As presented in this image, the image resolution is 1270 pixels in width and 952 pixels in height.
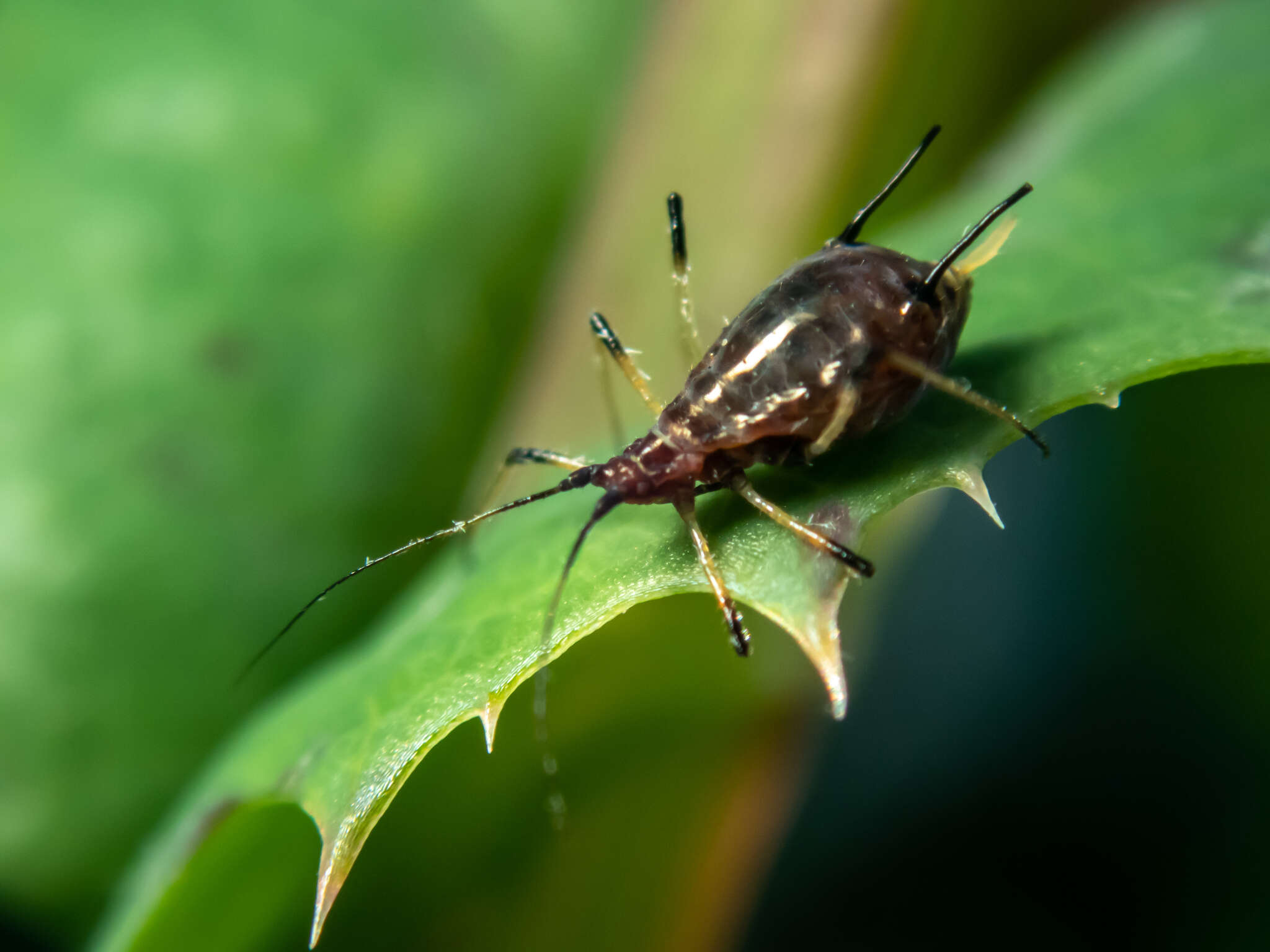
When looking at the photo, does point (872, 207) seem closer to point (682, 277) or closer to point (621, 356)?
point (682, 277)

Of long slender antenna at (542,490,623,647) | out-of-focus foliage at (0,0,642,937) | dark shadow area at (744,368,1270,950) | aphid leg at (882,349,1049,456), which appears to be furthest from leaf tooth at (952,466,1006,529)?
out-of-focus foliage at (0,0,642,937)

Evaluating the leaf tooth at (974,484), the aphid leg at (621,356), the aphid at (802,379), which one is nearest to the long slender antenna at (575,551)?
the aphid at (802,379)

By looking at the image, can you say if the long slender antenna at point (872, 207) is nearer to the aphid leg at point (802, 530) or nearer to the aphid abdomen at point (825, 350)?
the aphid abdomen at point (825, 350)

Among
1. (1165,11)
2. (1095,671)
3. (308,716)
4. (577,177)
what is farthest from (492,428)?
(1165,11)

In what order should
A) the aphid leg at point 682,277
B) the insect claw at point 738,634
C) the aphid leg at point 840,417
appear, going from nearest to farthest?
the aphid leg at point 840,417
the insect claw at point 738,634
the aphid leg at point 682,277

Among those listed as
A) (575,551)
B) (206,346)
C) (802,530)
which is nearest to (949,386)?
(802,530)

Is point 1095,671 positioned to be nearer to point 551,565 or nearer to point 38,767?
point 551,565

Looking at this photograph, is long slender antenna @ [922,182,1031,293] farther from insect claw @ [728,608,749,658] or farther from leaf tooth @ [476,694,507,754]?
leaf tooth @ [476,694,507,754]
